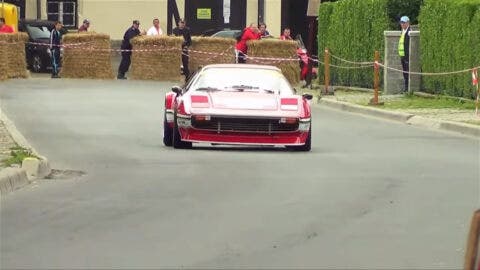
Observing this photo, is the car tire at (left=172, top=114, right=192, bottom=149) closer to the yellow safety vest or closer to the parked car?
the yellow safety vest

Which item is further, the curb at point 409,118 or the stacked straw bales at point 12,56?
the stacked straw bales at point 12,56

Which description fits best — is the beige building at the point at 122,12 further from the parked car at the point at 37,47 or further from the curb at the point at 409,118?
the curb at the point at 409,118

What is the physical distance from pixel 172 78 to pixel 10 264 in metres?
31.7

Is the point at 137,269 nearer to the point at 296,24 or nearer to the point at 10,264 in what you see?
the point at 10,264

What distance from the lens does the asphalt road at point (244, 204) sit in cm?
980

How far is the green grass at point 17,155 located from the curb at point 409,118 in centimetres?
815

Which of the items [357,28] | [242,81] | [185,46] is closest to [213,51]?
[185,46]

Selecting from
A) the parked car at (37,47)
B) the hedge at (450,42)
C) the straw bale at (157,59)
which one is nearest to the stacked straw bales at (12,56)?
the straw bale at (157,59)

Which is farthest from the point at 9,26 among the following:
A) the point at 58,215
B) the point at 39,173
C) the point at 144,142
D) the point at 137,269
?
the point at 137,269

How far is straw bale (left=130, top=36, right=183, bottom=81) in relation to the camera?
1608 inches

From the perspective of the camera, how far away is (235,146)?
64.9 ft

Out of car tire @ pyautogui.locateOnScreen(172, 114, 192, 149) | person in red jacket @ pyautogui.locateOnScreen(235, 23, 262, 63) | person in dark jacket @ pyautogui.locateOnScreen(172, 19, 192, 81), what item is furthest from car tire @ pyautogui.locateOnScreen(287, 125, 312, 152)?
person in dark jacket @ pyautogui.locateOnScreen(172, 19, 192, 81)

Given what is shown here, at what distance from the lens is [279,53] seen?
39.2 meters

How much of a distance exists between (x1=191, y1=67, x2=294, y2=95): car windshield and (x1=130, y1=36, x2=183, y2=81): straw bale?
20831 mm
